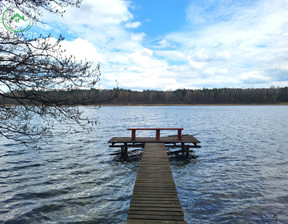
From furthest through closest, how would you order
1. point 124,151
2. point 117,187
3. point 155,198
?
1. point 124,151
2. point 117,187
3. point 155,198

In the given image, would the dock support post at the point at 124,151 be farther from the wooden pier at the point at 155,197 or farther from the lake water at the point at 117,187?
the wooden pier at the point at 155,197

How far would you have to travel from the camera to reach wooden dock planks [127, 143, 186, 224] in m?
5.49

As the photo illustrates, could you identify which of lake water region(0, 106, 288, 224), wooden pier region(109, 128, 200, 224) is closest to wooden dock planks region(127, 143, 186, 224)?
wooden pier region(109, 128, 200, 224)

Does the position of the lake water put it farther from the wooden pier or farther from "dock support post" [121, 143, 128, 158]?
the wooden pier

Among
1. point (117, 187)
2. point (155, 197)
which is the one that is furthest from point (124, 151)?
point (155, 197)

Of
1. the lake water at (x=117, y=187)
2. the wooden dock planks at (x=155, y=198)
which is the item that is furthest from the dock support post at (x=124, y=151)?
the wooden dock planks at (x=155, y=198)

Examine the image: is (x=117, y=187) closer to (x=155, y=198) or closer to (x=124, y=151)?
(x=155, y=198)

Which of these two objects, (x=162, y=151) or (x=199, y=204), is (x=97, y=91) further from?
(x=162, y=151)

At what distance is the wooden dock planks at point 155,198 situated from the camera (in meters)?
5.49

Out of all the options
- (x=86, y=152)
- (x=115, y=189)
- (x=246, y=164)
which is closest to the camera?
(x=115, y=189)

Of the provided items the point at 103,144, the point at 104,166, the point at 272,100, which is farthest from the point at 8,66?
the point at 272,100

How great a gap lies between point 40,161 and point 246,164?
1412 cm

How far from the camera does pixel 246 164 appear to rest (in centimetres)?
1349

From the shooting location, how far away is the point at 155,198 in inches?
257
